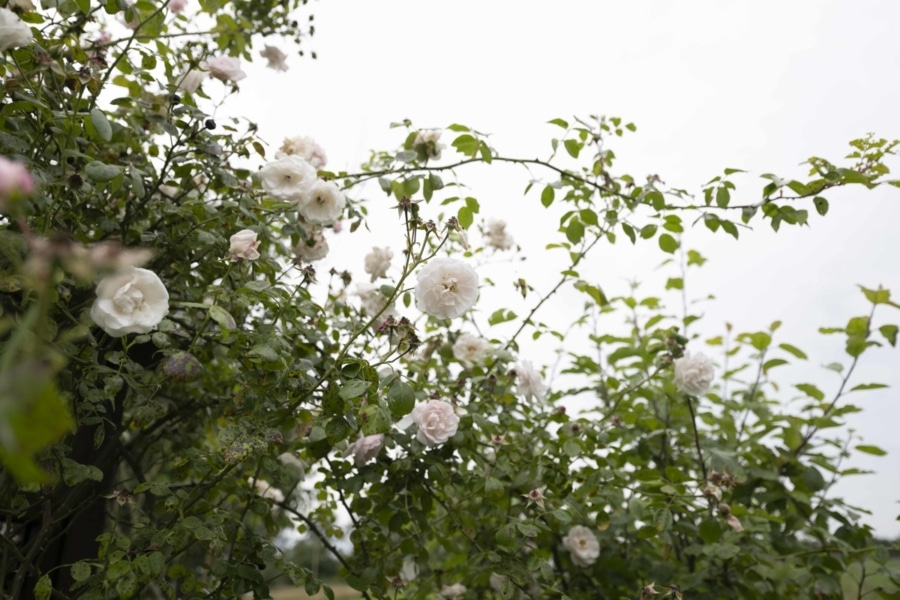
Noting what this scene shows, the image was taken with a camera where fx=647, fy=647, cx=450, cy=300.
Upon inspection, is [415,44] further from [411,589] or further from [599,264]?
[411,589]

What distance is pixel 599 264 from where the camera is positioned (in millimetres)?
1762

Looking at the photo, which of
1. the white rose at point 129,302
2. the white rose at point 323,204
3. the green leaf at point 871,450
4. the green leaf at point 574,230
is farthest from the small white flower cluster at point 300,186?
the green leaf at point 871,450

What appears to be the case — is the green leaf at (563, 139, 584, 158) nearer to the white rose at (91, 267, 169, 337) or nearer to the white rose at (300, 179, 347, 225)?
the white rose at (300, 179, 347, 225)

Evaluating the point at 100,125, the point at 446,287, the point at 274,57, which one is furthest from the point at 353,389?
the point at 274,57

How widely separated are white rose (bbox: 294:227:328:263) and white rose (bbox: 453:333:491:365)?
374 mm

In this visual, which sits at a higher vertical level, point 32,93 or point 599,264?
point 599,264

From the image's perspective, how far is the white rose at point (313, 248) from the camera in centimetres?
133

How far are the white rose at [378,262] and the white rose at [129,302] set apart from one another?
0.54 m

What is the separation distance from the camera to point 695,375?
1405 millimetres

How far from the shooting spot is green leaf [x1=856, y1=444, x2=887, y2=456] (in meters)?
1.63

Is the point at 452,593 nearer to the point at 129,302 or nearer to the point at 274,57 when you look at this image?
the point at 129,302

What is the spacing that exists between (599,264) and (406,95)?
0.80 m

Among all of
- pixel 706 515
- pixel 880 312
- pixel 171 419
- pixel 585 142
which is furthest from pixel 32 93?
pixel 880 312

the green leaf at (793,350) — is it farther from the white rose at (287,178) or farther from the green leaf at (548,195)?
the white rose at (287,178)
